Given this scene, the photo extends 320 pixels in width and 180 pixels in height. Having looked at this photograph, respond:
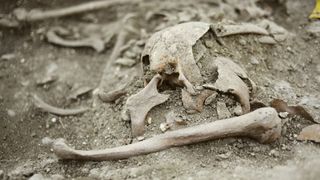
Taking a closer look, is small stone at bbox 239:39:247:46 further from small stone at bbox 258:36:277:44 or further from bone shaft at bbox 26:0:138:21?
bone shaft at bbox 26:0:138:21

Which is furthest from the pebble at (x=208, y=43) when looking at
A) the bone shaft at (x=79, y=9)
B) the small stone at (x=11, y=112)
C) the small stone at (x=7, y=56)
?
the small stone at (x=7, y=56)

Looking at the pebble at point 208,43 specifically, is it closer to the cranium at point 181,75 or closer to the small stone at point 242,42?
the cranium at point 181,75

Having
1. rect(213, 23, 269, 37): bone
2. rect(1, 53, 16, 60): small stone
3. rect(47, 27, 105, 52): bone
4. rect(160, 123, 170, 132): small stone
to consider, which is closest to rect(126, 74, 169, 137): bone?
rect(160, 123, 170, 132): small stone

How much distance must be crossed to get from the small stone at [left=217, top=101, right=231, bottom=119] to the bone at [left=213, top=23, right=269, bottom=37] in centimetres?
48

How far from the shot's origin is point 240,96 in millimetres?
2379

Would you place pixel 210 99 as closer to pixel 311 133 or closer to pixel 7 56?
pixel 311 133

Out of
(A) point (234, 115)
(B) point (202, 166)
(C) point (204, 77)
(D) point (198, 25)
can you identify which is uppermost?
(D) point (198, 25)

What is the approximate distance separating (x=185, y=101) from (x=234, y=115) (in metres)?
0.29

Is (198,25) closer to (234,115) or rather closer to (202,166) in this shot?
(234,115)

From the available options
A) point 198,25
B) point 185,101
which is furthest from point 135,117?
point 198,25

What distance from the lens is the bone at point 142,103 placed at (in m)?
2.43

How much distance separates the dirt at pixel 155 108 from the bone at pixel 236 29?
0.14ft

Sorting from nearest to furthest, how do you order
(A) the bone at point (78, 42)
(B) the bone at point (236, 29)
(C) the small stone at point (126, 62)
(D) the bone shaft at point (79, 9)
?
(B) the bone at point (236, 29) → (C) the small stone at point (126, 62) → (A) the bone at point (78, 42) → (D) the bone shaft at point (79, 9)

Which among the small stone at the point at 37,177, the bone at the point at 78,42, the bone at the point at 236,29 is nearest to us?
the small stone at the point at 37,177
